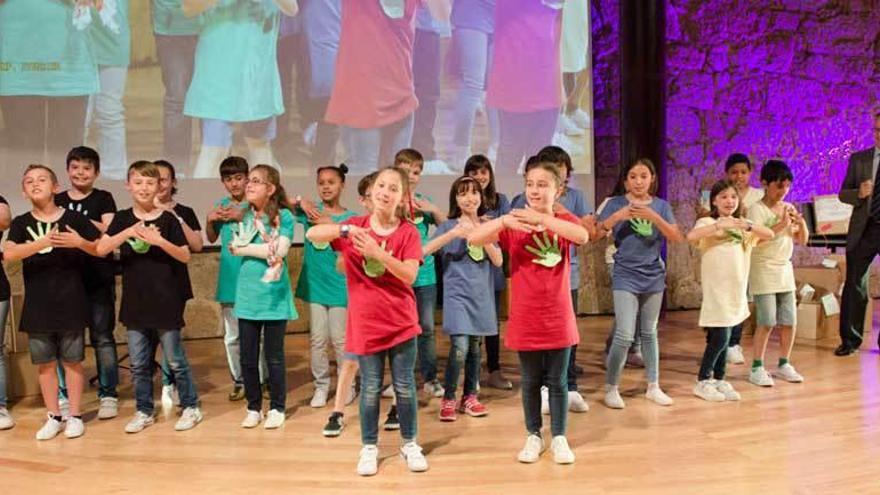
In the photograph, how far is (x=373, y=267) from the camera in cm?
299

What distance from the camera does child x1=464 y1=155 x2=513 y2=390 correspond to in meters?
4.02

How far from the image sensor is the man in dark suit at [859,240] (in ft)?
16.4

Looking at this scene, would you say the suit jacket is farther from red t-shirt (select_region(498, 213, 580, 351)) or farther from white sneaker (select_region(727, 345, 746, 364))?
red t-shirt (select_region(498, 213, 580, 351))

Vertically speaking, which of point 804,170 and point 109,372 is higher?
point 804,170

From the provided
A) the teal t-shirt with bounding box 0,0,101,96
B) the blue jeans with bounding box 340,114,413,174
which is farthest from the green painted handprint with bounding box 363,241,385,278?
the teal t-shirt with bounding box 0,0,101,96

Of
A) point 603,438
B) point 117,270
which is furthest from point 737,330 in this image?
point 117,270

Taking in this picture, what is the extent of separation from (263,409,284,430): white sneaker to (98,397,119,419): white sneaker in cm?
78

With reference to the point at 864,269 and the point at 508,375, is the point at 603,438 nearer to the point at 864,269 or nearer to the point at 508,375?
the point at 508,375

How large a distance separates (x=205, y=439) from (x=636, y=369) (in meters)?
2.47

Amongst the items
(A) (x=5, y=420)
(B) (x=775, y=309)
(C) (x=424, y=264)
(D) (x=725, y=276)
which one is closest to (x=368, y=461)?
(C) (x=424, y=264)

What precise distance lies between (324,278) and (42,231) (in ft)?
4.11

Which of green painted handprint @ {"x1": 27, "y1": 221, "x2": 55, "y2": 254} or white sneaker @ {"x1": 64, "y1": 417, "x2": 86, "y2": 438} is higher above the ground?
green painted handprint @ {"x1": 27, "y1": 221, "x2": 55, "y2": 254}

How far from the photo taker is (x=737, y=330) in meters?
4.67

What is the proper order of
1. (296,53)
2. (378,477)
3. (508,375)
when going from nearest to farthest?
(378,477)
(508,375)
(296,53)
